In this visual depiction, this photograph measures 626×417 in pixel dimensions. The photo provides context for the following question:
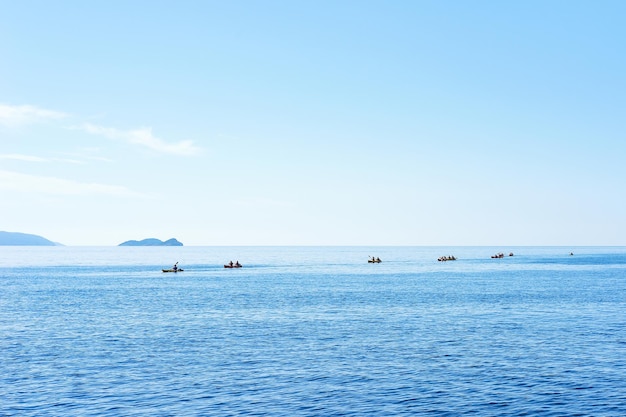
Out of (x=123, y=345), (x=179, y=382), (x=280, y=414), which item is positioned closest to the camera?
(x=280, y=414)

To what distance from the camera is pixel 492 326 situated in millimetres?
64375

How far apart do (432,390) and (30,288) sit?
361ft

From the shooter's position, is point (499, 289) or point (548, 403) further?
point (499, 289)

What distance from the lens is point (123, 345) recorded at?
2135 inches

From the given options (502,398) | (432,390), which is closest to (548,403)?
(502,398)

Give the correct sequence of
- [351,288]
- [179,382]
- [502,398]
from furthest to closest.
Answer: [351,288] < [179,382] < [502,398]

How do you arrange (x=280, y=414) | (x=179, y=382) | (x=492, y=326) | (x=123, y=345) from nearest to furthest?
(x=280, y=414) → (x=179, y=382) → (x=123, y=345) → (x=492, y=326)

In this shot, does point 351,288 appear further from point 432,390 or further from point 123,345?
point 432,390

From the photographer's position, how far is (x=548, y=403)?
34.7 metres

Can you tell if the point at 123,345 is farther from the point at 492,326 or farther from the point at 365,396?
the point at 492,326

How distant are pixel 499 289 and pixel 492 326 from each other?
52.5 meters

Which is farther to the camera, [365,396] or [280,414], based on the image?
[365,396]

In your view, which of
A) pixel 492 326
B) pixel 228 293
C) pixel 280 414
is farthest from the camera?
pixel 228 293

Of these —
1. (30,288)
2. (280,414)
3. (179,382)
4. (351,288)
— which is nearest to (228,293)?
(351,288)
